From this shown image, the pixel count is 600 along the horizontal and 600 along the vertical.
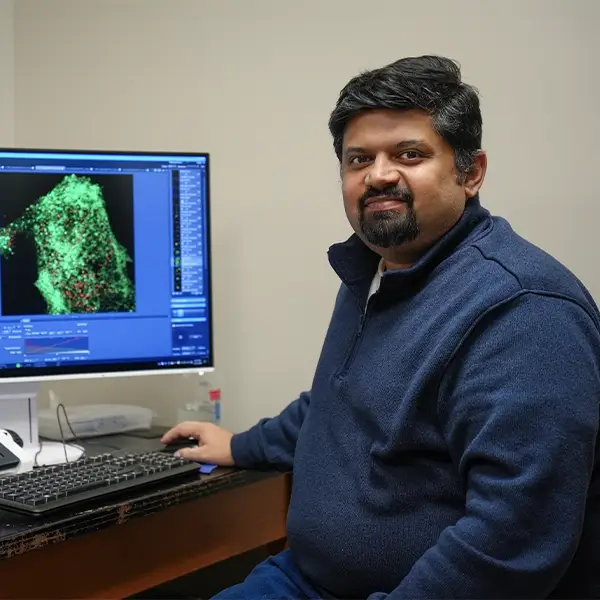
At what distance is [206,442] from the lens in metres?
1.73

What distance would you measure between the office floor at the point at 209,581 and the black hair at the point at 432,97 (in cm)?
115

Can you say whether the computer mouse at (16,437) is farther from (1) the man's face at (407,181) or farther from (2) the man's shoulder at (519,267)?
(2) the man's shoulder at (519,267)

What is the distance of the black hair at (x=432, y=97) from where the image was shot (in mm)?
1323

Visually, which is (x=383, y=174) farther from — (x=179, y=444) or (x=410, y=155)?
(x=179, y=444)

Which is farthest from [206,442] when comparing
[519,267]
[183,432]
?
[519,267]

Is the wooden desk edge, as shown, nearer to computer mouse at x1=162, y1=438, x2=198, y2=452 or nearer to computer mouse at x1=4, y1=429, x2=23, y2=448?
computer mouse at x1=162, y1=438, x2=198, y2=452

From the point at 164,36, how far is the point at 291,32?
38cm

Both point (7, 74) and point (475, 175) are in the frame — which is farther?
point (7, 74)

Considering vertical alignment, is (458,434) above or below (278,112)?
below

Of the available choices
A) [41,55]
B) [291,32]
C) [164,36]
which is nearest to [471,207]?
[291,32]

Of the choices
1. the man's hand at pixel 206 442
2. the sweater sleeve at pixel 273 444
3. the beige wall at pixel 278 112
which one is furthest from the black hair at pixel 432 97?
the man's hand at pixel 206 442

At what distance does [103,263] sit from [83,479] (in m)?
0.55

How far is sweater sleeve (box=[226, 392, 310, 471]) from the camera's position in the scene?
168cm

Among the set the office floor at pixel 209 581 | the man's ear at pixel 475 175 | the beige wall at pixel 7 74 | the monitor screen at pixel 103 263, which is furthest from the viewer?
the beige wall at pixel 7 74
